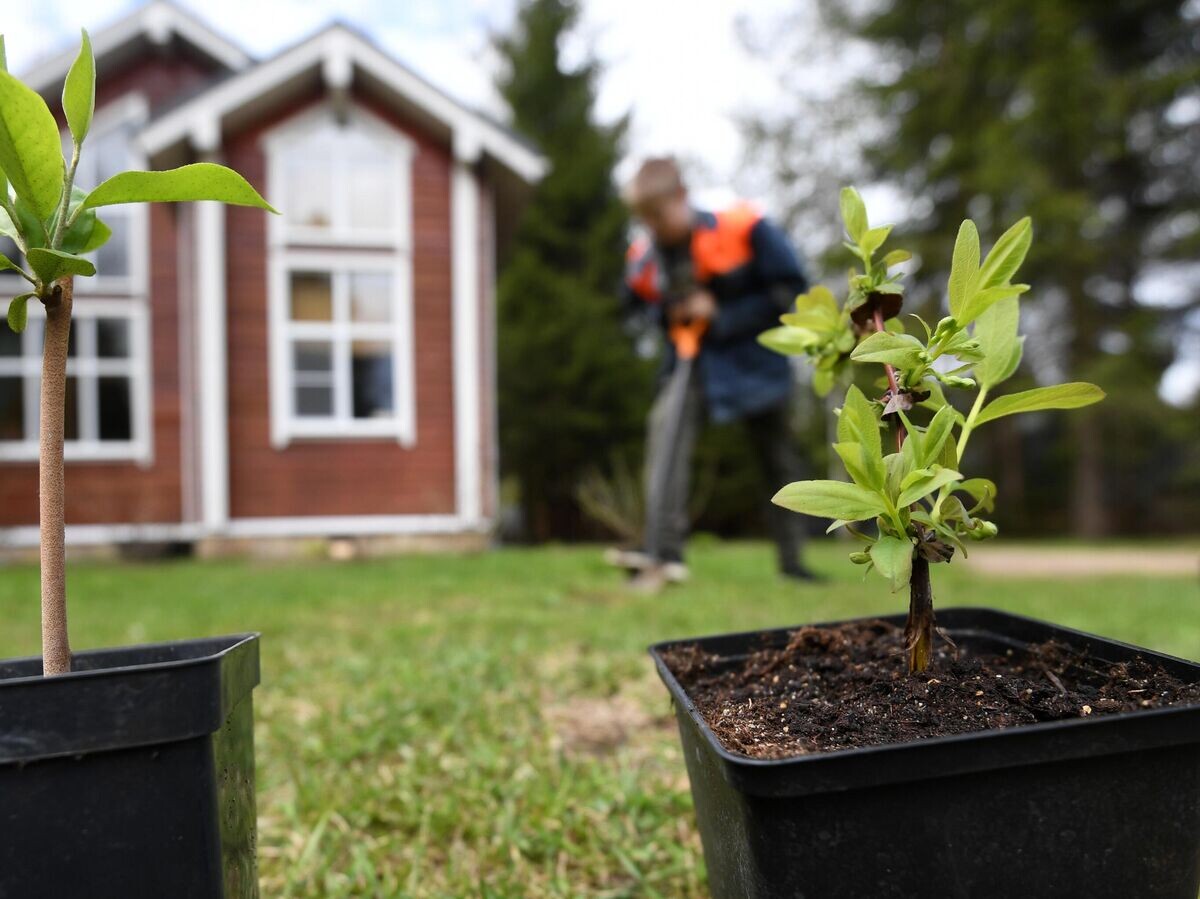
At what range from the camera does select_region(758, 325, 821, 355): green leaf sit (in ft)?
3.23

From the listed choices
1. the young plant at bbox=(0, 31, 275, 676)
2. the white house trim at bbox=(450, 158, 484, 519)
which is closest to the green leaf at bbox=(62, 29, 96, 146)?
the young plant at bbox=(0, 31, 275, 676)

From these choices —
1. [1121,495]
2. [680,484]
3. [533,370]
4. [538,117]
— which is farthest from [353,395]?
[1121,495]

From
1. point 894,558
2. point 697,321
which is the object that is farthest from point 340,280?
point 894,558

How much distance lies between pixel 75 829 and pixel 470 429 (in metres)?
6.53

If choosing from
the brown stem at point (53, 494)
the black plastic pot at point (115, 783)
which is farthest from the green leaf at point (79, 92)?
the black plastic pot at point (115, 783)

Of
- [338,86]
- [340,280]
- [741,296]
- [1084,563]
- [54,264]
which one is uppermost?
[338,86]

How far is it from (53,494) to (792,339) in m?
0.78

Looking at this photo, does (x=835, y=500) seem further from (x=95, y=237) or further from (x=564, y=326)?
(x=564, y=326)

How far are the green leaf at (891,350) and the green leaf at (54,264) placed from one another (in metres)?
0.66

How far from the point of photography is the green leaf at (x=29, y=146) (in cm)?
64

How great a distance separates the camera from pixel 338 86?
6.81 metres

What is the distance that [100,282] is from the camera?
7180mm

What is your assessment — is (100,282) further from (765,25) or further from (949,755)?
(765,25)

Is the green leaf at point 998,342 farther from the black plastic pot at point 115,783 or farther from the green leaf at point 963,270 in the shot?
the black plastic pot at point 115,783
